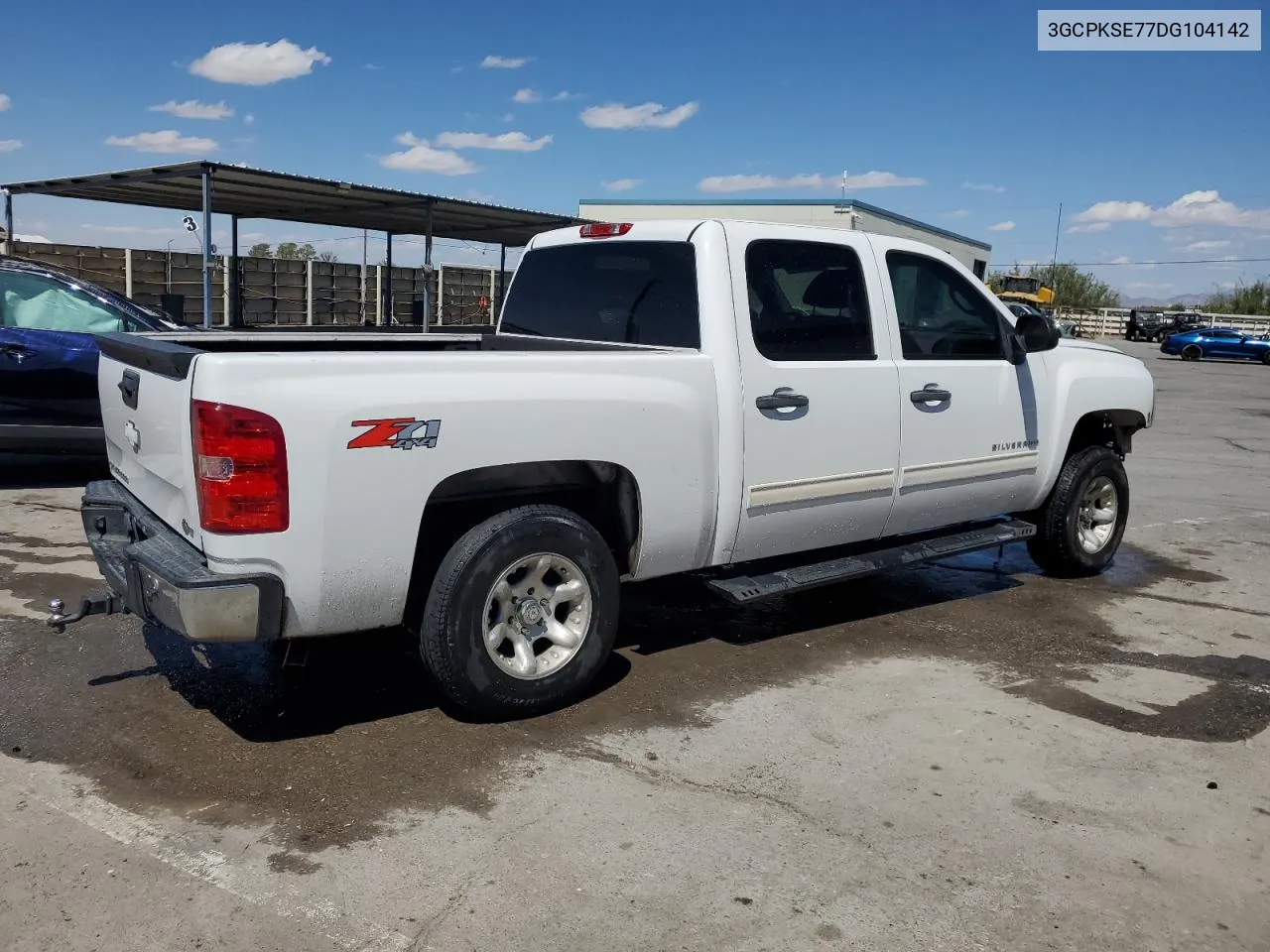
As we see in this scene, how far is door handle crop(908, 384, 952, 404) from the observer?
17.8 ft

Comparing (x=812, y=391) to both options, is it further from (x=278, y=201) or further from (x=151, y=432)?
(x=278, y=201)

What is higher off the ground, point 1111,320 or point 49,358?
point 1111,320

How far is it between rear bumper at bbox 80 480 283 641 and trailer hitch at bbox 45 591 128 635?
3.3 inches

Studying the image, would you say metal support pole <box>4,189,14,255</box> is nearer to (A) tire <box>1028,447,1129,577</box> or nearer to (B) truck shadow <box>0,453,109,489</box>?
(B) truck shadow <box>0,453,109,489</box>

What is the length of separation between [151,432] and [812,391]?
A: 2751 mm

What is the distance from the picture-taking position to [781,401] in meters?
4.82

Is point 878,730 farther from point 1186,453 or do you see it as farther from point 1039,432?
point 1186,453

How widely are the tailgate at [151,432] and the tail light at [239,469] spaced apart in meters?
0.10

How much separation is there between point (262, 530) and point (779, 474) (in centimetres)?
226

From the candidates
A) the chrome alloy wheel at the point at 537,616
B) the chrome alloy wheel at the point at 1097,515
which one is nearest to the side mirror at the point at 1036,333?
the chrome alloy wheel at the point at 1097,515

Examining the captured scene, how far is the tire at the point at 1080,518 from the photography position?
6570mm

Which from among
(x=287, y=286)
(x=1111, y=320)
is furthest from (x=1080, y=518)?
(x=1111, y=320)

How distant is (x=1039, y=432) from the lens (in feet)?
20.4

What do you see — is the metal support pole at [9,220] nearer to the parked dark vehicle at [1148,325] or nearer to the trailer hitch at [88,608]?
the trailer hitch at [88,608]
